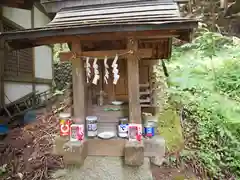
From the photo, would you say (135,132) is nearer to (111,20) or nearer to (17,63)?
(111,20)

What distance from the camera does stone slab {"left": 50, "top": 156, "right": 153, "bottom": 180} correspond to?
3174mm

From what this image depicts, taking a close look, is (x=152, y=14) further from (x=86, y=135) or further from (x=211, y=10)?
(x=211, y=10)

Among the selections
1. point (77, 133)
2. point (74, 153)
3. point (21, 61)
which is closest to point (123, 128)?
point (77, 133)

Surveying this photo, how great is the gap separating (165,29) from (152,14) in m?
0.77

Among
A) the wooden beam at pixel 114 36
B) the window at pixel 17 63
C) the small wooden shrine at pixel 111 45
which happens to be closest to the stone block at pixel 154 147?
the small wooden shrine at pixel 111 45

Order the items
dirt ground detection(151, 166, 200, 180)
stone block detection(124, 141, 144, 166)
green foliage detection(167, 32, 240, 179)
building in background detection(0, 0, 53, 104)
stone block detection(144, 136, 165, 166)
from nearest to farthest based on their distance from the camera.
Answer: stone block detection(124, 141, 144, 166) → stone block detection(144, 136, 165, 166) → dirt ground detection(151, 166, 200, 180) → green foliage detection(167, 32, 240, 179) → building in background detection(0, 0, 53, 104)

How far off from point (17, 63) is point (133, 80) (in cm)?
557

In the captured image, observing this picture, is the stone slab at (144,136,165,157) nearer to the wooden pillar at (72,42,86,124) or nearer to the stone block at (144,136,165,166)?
the stone block at (144,136,165,166)

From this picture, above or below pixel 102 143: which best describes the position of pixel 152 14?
above

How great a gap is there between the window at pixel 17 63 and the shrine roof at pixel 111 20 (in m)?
3.49

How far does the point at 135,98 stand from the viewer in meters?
2.98

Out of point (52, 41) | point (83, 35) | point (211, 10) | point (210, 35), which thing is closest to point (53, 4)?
point (52, 41)

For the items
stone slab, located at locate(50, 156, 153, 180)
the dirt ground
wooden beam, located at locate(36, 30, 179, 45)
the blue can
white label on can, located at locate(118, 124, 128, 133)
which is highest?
wooden beam, located at locate(36, 30, 179, 45)

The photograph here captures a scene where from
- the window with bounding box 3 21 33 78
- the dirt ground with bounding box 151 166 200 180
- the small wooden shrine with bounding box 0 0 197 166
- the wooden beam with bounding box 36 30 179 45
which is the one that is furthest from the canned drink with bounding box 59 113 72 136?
the window with bounding box 3 21 33 78
